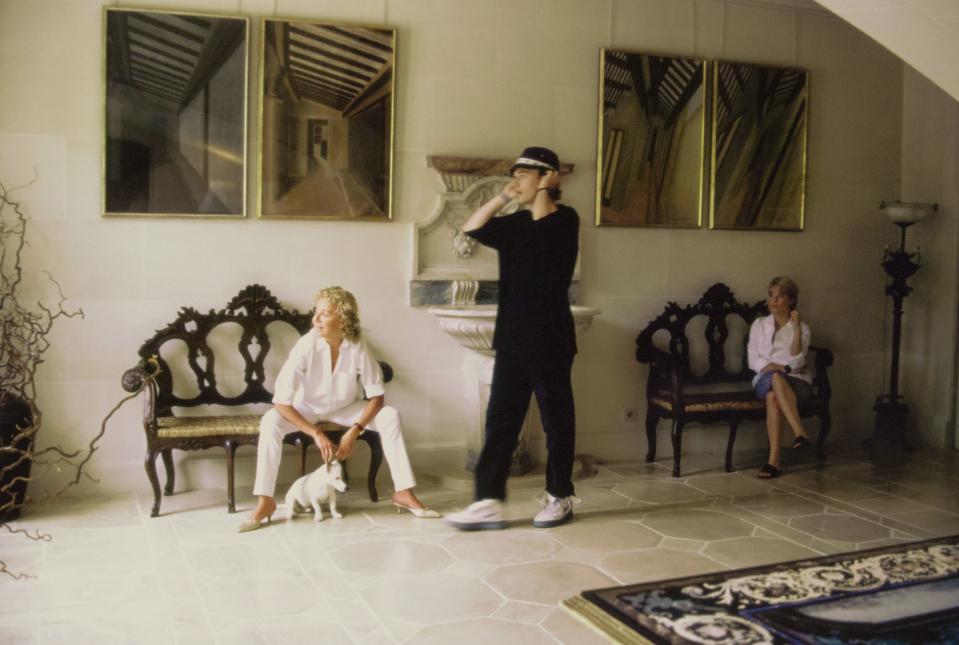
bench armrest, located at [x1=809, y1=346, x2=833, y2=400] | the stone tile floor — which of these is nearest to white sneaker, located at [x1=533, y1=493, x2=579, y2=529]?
the stone tile floor

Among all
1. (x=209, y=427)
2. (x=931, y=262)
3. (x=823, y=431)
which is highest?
(x=931, y=262)

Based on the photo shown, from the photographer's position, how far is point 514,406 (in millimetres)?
4480

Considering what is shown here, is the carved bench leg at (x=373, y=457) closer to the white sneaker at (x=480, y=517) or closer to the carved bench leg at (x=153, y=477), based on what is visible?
the white sneaker at (x=480, y=517)

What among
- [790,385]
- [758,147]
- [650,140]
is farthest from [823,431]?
[650,140]

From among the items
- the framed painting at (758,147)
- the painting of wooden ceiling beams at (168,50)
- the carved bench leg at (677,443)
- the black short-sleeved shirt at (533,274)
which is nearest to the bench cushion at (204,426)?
the black short-sleeved shirt at (533,274)

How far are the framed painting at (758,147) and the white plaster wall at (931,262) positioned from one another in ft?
3.11

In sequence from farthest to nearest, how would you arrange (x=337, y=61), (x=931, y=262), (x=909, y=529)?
(x=931, y=262), (x=337, y=61), (x=909, y=529)

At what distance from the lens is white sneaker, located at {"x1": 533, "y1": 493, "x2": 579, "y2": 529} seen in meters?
4.76

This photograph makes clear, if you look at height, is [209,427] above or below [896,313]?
below

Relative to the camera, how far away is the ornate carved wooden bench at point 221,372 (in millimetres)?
4984

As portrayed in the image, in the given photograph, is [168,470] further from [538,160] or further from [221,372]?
[538,160]

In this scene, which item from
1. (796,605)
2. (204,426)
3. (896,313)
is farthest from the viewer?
(896,313)

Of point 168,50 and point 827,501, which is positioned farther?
point 827,501

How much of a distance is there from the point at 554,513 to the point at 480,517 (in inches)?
15.0
